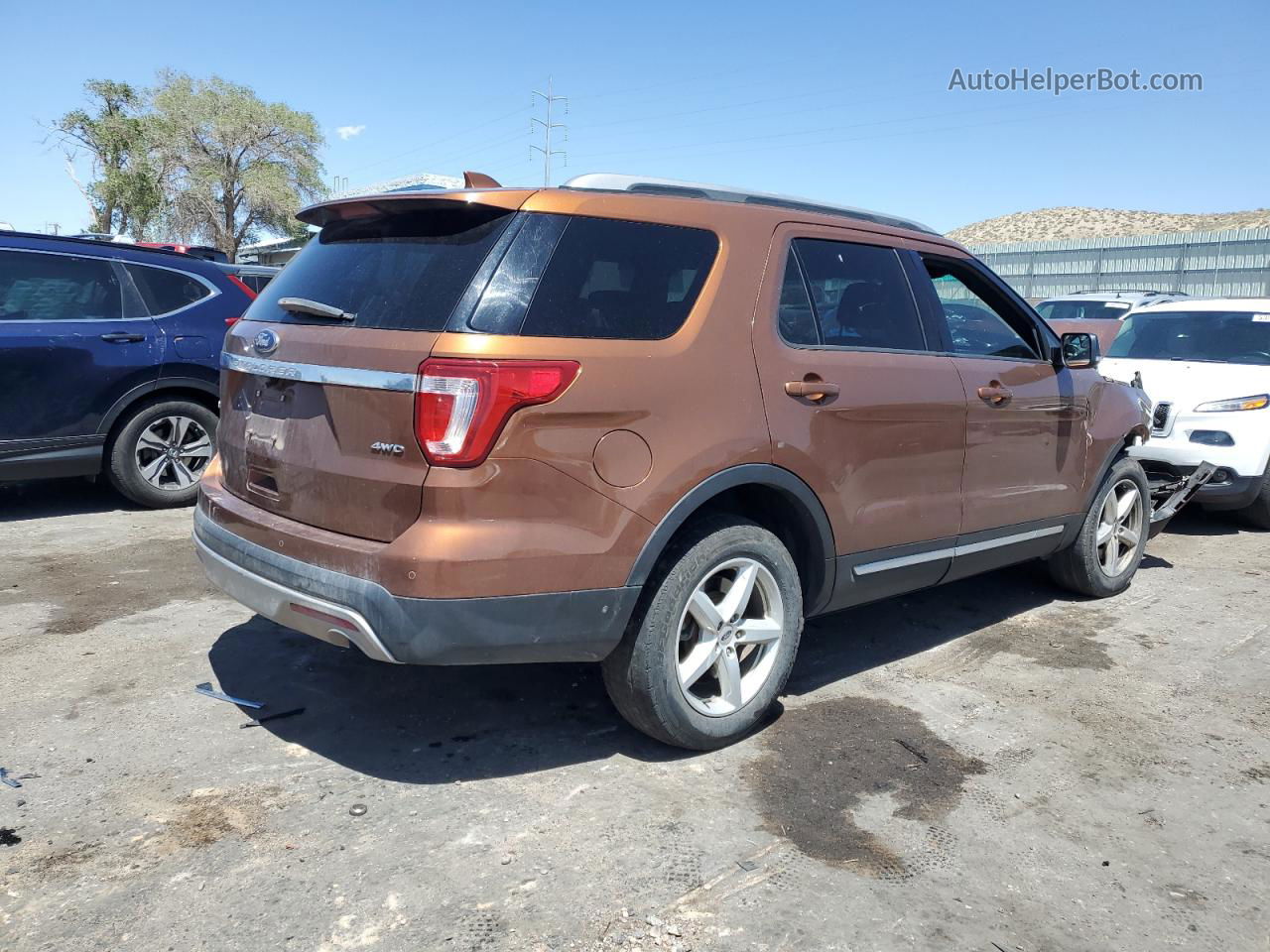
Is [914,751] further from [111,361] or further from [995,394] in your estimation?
[111,361]

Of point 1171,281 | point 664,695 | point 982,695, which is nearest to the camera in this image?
point 664,695

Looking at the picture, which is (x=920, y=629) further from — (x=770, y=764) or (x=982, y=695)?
(x=770, y=764)

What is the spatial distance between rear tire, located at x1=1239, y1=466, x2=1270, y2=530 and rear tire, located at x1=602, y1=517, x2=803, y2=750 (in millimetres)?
5233

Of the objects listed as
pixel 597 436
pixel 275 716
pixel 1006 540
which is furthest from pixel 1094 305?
pixel 275 716

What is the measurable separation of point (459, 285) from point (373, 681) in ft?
5.91

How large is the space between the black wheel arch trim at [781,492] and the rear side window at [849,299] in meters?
0.53

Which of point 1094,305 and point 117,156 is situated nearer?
point 1094,305

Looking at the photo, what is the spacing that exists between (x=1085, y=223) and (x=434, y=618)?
84.2m

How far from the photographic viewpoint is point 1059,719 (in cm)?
390

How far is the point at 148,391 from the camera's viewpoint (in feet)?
22.3

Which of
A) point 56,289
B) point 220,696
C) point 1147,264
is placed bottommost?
point 220,696

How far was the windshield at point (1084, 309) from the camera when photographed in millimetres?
14352

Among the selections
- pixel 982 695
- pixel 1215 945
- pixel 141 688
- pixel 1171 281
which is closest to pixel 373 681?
pixel 141 688

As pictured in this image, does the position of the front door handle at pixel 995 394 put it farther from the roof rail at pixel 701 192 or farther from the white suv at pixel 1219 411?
the white suv at pixel 1219 411
